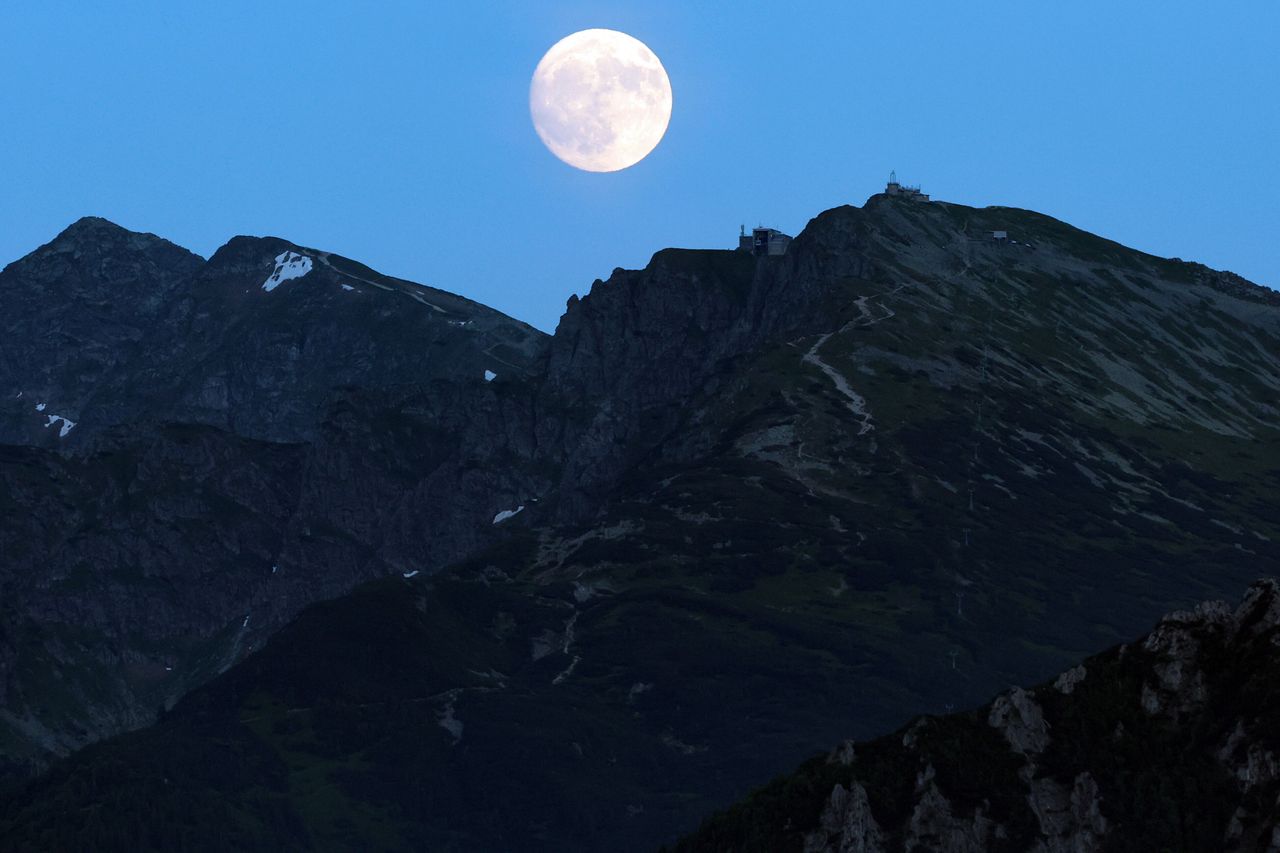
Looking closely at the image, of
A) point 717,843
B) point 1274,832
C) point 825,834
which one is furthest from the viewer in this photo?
point 717,843

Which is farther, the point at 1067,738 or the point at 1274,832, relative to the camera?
the point at 1067,738

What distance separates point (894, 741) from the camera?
134750mm

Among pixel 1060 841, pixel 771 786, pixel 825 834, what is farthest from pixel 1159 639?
pixel 771 786

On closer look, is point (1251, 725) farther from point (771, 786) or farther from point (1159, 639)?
point (771, 786)

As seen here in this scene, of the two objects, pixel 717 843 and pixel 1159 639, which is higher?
pixel 1159 639

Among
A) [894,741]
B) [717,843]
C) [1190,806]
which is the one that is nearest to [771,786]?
[717,843]

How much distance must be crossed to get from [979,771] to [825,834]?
1026 cm

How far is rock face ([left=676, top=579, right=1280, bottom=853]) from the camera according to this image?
116062 mm

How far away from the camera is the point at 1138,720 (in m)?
124

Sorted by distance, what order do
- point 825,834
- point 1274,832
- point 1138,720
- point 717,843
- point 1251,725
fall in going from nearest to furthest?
point 1274,832, point 1251,725, point 1138,720, point 825,834, point 717,843

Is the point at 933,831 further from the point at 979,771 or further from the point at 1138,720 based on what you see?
the point at 1138,720

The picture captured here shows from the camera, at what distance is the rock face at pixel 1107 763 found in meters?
116

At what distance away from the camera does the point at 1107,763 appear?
12325 cm

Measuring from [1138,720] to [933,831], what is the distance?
12566 millimetres
